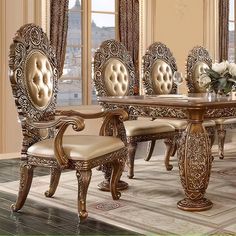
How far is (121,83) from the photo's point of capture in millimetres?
4051

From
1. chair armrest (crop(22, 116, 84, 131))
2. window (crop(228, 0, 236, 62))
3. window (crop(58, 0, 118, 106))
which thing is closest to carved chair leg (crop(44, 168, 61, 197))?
chair armrest (crop(22, 116, 84, 131))

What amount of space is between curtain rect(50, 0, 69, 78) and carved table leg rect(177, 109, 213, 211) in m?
2.81

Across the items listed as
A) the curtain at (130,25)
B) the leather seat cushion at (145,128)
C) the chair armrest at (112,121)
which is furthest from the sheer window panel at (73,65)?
the chair armrest at (112,121)

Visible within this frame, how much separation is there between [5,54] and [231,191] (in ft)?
8.74

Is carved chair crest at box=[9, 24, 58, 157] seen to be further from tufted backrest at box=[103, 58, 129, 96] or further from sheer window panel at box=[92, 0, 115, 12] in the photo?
sheer window panel at box=[92, 0, 115, 12]

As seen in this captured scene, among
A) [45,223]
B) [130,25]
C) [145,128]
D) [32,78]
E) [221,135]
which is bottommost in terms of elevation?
[45,223]

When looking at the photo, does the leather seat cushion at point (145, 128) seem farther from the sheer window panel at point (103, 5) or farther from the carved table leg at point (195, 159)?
the sheer window panel at point (103, 5)

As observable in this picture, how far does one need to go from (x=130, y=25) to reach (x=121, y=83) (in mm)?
2460

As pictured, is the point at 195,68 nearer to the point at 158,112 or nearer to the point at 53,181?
the point at 158,112

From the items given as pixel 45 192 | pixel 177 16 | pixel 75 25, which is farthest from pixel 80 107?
pixel 45 192

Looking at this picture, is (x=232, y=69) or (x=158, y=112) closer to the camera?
(x=158, y=112)

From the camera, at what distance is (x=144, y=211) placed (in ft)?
10.1

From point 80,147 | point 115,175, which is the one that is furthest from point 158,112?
point 80,147

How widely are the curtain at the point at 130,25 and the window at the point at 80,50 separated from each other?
232mm
